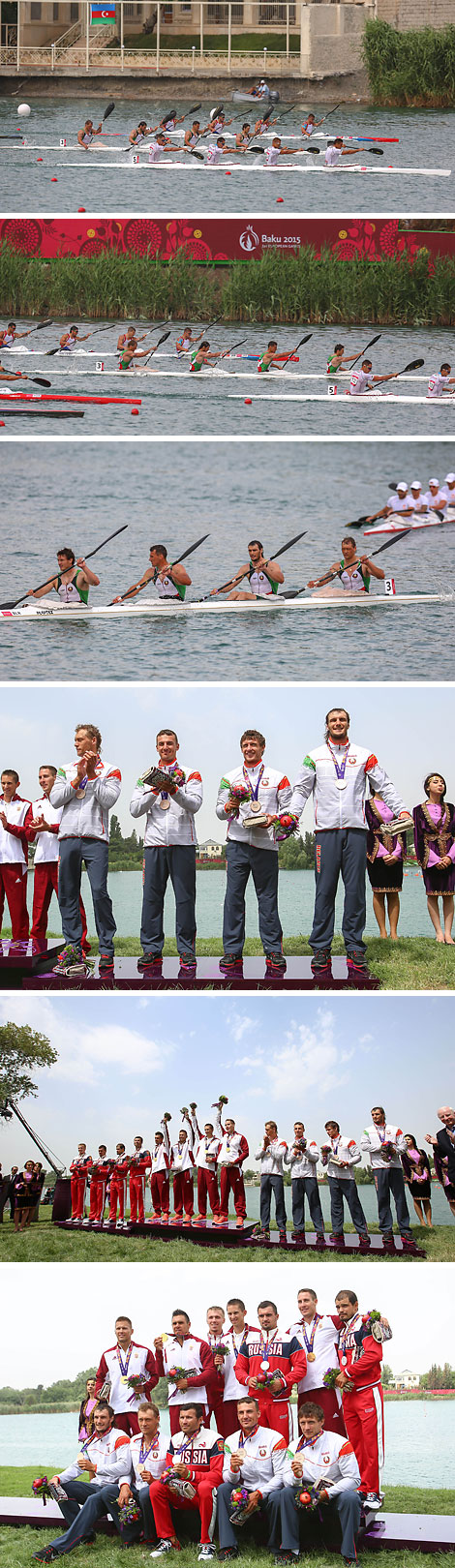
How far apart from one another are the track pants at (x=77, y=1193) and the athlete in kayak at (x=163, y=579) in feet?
16.0

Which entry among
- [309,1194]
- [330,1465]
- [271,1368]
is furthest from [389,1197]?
[330,1465]

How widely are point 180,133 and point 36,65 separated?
1.38 meters

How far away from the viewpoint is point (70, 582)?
1677 centimetres

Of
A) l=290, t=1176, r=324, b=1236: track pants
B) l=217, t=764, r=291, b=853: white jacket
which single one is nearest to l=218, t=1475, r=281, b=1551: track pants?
l=290, t=1176, r=324, b=1236: track pants

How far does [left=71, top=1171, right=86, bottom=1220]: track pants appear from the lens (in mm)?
15867

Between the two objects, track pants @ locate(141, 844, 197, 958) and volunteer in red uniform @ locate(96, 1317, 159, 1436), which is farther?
track pants @ locate(141, 844, 197, 958)

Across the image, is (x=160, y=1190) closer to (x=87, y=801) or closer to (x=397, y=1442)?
(x=397, y=1442)

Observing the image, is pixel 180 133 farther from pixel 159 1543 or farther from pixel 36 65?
pixel 159 1543

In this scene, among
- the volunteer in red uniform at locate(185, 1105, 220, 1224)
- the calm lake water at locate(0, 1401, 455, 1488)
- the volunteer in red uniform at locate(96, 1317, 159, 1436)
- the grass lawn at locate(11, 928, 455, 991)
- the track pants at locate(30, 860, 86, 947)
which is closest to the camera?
the volunteer in red uniform at locate(96, 1317, 159, 1436)

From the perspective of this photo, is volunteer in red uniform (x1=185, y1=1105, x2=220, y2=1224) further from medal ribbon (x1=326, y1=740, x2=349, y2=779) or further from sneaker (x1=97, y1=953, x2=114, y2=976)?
medal ribbon (x1=326, y1=740, x2=349, y2=779)

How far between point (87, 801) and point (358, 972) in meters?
2.21

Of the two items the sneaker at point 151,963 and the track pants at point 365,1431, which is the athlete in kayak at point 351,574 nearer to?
the sneaker at point 151,963

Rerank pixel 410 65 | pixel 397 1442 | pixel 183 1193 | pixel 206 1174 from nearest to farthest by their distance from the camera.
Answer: pixel 397 1442
pixel 206 1174
pixel 183 1193
pixel 410 65

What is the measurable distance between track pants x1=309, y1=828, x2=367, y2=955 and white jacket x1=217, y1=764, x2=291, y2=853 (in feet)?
1.16
